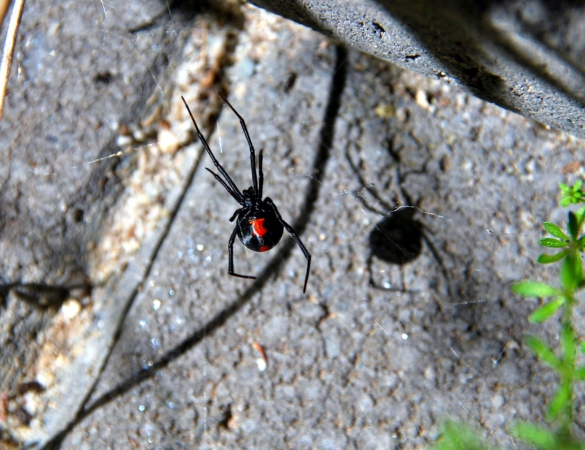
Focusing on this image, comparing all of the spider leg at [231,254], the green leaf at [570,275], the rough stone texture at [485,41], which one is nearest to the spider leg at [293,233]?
the spider leg at [231,254]

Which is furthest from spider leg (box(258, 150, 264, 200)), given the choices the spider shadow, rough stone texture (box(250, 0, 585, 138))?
rough stone texture (box(250, 0, 585, 138))

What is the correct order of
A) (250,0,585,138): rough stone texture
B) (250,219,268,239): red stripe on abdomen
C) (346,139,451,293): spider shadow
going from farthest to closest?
(346,139,451,293): spider shadow → (250,219,268,239): red stripe on abdomen → (250,0,585,138): rough stone texture

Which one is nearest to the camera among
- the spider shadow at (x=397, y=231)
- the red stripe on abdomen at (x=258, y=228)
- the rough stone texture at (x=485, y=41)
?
the rough stone texture at (x=485, y=41)

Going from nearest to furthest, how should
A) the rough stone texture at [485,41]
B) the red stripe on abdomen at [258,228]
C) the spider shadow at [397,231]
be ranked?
the rough stone texture at [485,41] → the red stripe on abdomen at [258,228] → the spider shadow at [397,231]

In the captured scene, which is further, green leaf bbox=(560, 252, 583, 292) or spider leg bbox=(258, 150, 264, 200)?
spider leg bbox=(258, 150, 264, 200)

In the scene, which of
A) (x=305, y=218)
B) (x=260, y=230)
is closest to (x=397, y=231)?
(x=305, y=218)

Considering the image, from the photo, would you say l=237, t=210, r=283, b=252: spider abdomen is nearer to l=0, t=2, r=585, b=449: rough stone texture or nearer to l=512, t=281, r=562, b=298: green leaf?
l=0, t=2, r=585, b=449: rough stone texture

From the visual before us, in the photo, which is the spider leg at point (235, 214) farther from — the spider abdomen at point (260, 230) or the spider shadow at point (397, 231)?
the spider shadow at point (397, 231)
